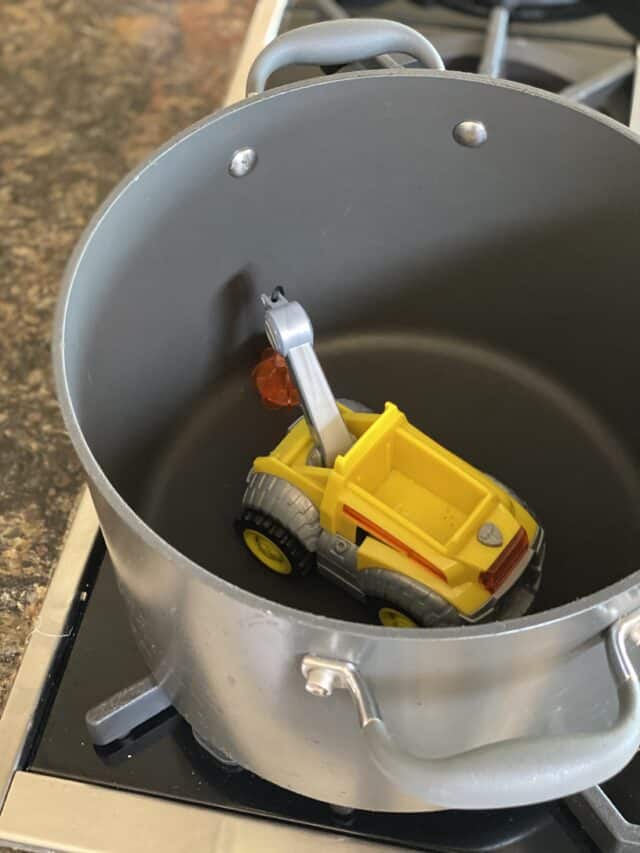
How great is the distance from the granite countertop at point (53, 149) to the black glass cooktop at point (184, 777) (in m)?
0.04

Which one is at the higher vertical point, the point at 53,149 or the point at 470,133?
the point at 470,133

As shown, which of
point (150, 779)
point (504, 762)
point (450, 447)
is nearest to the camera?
point (504, 762)

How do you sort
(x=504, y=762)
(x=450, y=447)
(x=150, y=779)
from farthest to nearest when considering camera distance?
(x=450, y=447) → (x=150, y=779) → (x=504, y=762)

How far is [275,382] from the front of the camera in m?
0.68

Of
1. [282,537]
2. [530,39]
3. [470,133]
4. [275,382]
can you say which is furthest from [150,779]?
[530,39]

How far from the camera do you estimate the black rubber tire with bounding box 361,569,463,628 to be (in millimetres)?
546

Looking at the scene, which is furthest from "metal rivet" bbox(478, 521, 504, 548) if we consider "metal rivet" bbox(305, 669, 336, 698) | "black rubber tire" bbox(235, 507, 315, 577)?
"metal rivet" bbox(305, 669, 336, 698)

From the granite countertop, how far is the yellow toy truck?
13cm

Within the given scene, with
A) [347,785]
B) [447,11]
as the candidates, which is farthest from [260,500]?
[447,11]

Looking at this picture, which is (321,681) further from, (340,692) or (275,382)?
(275,382)

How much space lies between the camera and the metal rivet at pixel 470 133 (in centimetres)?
57

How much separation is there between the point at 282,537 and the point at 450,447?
15 centimetres

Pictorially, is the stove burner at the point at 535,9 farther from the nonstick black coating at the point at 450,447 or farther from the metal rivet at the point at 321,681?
the metal rivet at the point at 321,681

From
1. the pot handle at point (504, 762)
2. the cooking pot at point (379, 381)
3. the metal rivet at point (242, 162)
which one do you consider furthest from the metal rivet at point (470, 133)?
the pot handle at point (504, 762)
